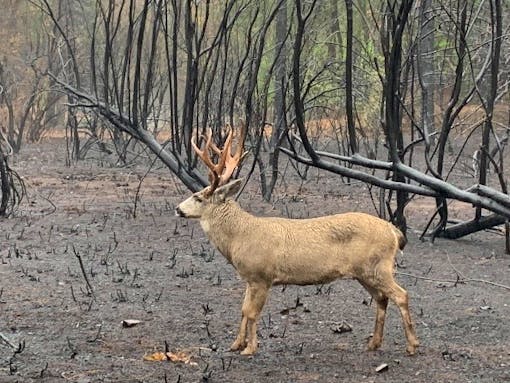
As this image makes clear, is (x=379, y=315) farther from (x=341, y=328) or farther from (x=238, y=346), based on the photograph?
(x=238, y=346)

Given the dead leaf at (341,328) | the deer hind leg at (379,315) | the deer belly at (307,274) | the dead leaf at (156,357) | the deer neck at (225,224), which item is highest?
the deer neck at (225,224)

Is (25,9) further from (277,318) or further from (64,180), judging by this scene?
(277,318)

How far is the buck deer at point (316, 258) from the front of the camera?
5.44 meters

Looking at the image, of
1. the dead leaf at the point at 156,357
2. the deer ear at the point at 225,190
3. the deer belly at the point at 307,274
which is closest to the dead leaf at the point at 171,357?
the dead leaf at the point at 156,357

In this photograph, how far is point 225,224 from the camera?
19.0 ft

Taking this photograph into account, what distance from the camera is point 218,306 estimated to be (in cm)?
684

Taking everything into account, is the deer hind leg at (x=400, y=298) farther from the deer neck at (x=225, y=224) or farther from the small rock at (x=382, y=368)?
the deer neck at (x=225, y=224)

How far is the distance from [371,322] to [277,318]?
0.68 meters

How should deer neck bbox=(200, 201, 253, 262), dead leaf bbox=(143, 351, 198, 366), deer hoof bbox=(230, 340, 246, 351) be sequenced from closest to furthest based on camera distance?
dead leaf bbox=(143, 351, 198, 366) → deer hoof bbox=(230, 340, 246, 351) → deer neck bbox=(200, 201, 253, 262)

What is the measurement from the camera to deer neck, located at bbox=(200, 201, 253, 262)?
5.74m

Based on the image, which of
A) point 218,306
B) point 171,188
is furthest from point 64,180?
point 218,306

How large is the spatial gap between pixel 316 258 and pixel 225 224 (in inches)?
26.7

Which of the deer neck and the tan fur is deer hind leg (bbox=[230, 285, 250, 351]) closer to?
the tan fur

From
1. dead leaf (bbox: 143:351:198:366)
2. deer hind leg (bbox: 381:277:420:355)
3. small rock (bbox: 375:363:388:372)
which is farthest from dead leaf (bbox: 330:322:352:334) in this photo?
dead leaf (bbox: 143:351:198:366)
